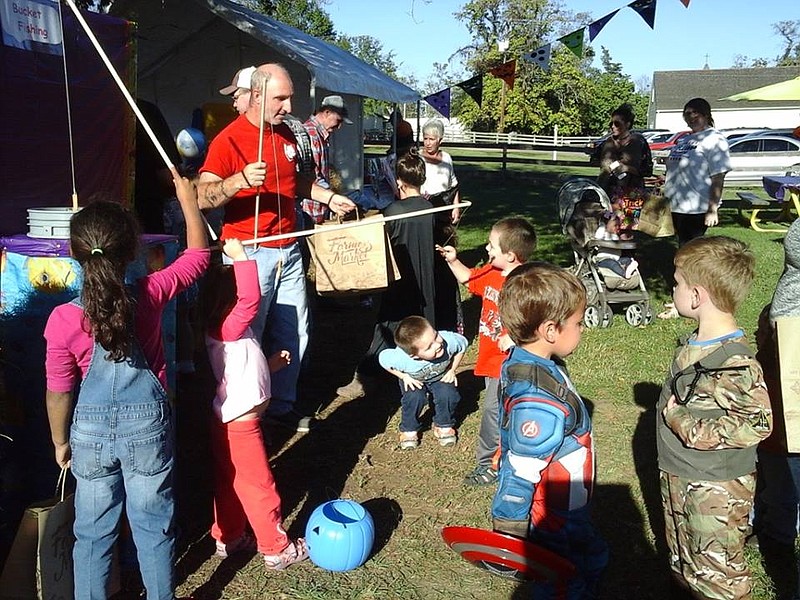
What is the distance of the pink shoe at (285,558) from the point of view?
11.8 feet

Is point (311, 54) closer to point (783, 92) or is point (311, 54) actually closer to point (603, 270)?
point (603, 270)

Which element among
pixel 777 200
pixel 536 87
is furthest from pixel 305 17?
pixel 777 200

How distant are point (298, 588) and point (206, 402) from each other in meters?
2.56

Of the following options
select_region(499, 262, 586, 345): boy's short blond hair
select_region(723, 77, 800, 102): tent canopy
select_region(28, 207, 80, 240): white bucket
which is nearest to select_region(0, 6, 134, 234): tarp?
select_region(28, 207, 80, 240): white bucket

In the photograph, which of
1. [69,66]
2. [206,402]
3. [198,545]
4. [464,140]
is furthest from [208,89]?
[464,140]

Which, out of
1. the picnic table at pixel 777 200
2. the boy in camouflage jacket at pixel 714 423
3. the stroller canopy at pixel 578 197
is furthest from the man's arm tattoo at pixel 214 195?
the picnic table at pixel 777 200

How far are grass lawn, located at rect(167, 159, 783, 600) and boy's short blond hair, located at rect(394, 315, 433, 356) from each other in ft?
2.59

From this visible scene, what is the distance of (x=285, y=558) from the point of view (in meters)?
3.60

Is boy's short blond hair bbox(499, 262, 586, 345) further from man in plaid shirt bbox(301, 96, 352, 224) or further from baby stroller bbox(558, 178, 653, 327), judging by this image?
baby stroller bbox(558, 178, 653, 327)

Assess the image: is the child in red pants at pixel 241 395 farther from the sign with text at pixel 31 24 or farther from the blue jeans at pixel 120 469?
the sign with text at pixel 31 24

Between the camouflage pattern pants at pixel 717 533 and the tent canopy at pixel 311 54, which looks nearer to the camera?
the camouflage pattern pants at pixel 717 533

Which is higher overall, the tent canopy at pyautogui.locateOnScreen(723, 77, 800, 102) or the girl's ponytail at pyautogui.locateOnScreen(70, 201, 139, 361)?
the tent canopy at pyautogui.locateOnScreen(723, 77, 800, 102)

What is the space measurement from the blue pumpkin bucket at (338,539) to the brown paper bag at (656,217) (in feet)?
19.6

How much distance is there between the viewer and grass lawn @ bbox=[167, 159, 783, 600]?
3568mm
